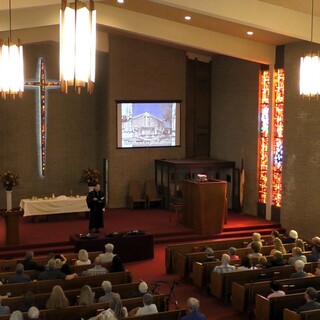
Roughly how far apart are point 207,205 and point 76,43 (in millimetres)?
9712

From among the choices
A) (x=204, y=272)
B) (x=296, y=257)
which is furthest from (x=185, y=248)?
(x=296, y=257)

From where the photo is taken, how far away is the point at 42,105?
17.4 meters

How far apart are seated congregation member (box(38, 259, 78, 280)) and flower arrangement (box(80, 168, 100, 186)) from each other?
759 centimetres

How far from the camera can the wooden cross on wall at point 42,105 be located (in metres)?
17.2

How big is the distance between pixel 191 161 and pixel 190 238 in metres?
3.70

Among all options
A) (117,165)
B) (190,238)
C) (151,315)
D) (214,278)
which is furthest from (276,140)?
(151,315)

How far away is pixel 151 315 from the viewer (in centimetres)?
721

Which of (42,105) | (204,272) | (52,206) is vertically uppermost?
(42,105)

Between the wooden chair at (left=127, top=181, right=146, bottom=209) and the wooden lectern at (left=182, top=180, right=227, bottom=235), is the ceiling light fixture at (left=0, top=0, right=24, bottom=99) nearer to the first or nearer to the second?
the wooden lectern at (left=182, top=180, right=227, bottom=235)

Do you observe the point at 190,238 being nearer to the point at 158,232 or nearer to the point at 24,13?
the point at 158,232

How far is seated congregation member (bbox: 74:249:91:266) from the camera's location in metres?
9.80

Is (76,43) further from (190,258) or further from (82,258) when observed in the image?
(190,258)

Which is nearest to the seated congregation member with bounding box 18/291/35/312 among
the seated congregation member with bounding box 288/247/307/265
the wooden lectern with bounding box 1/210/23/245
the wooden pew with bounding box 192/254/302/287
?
the wooden pew with bounding box 192/254/302/287

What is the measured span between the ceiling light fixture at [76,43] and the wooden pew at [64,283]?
4547mm
